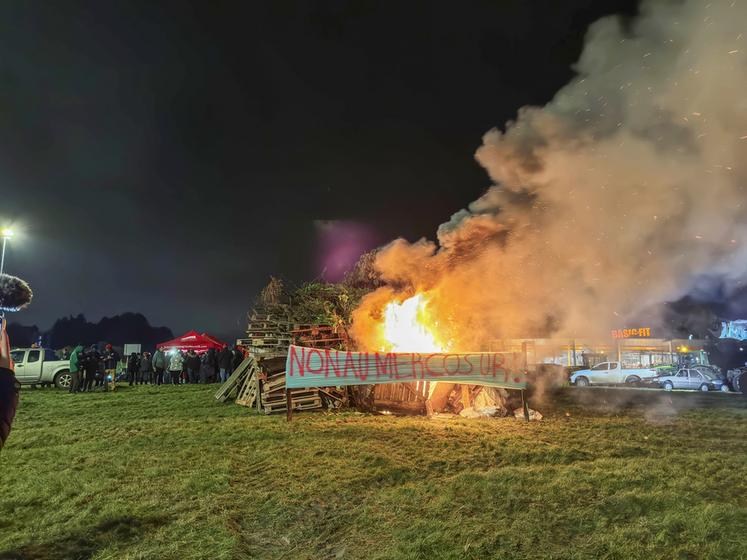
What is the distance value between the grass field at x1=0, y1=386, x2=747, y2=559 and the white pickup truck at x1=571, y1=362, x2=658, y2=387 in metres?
17.3

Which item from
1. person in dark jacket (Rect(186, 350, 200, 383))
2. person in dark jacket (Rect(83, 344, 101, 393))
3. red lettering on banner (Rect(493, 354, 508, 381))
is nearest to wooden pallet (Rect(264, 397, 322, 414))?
red lettering on banner (Rect(493, 354, 508, 381))

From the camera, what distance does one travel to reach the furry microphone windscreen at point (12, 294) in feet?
13.0

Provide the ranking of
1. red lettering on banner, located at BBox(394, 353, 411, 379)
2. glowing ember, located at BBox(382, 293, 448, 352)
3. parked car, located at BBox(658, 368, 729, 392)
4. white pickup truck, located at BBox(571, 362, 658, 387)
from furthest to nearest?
white pickup truck, located at BBox(571, 362, 658, 387) < parked car, located at BBox(658, 368, 729, 392) < glowing ember, located at BBox(382, 293, 448, 352) < red lettering on banner, located at BBox(394, 353, 411, 379)

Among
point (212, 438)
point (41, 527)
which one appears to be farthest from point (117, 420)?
point (41, 527)

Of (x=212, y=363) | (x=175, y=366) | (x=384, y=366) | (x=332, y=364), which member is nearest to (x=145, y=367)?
(x=175, y=366)

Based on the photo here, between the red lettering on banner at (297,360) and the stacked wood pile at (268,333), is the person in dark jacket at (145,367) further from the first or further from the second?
the red lettering on banner at (297,360)

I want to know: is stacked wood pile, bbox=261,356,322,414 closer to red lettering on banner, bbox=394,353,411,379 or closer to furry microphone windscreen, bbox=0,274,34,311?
red lettering on banner, bbox=394,353,411,379

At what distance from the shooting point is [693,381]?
24.0 meters

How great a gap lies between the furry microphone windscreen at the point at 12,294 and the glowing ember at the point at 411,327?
34.8 feet

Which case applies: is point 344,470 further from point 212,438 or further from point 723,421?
point 723,421

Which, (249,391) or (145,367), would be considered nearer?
(249,391)

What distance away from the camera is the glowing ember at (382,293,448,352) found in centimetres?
1377

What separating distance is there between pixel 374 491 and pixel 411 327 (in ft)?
27.2

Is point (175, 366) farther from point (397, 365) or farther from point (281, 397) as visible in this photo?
point (397, 365)
